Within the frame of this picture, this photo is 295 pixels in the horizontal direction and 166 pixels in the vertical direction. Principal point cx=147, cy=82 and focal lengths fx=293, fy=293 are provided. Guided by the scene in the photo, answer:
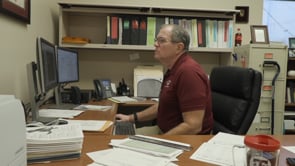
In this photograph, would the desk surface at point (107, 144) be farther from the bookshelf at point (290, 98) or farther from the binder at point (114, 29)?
the bookshelf at point (290, 98)

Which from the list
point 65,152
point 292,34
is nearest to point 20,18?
point 65,152

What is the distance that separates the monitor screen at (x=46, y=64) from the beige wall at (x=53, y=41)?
22 centimetres

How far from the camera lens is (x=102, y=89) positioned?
2.87m

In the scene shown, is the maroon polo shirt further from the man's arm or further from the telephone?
the telephone

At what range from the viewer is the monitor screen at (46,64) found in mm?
1629

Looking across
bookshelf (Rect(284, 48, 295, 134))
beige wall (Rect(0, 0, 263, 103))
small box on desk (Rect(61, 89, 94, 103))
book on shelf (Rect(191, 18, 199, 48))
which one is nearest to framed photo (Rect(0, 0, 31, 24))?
beige wall (Rect(0, 0, 263, 103))

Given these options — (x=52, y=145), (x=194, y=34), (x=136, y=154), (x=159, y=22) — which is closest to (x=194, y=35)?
(x=194, y=34)

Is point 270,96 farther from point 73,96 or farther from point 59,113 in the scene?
point 59,113

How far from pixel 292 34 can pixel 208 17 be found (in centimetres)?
124

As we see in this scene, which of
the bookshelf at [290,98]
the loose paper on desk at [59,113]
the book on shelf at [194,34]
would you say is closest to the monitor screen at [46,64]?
the loose paper on desk at [59,113]

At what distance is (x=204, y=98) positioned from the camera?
1.71 m

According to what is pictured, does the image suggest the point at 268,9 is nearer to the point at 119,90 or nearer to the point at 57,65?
the point at 119,90

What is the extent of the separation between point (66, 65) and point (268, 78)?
1.97 metres

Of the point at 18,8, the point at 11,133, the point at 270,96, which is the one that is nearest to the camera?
the point at 11,133
